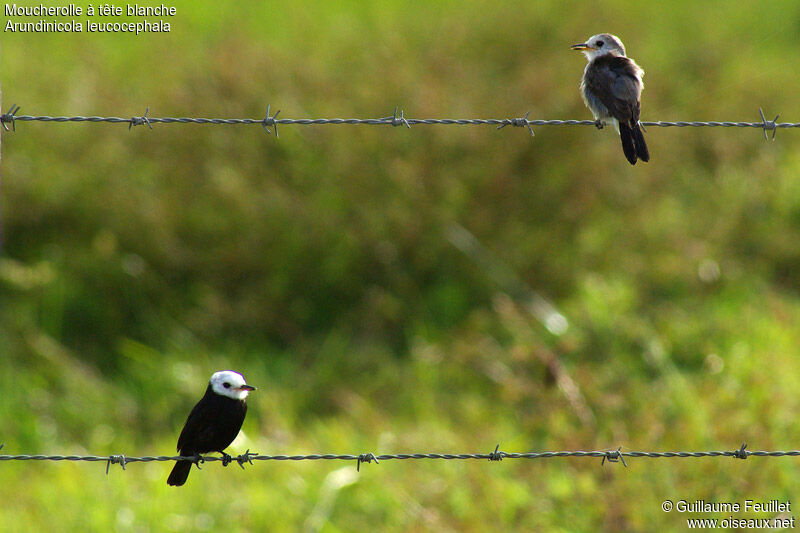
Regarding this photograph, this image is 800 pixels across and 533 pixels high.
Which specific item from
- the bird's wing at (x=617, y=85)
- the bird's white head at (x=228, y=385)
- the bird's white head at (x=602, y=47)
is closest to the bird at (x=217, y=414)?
the bird's white head at (x=228, y=385)

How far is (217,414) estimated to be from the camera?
4.11 meters

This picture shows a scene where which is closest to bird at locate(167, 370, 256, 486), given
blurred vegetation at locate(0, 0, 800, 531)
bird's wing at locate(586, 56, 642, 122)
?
blurred vegetation at locate(0, 0, 800, 531)

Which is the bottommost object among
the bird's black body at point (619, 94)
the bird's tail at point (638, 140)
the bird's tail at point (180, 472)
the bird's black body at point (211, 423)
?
the bird's tail at point (180, 472)

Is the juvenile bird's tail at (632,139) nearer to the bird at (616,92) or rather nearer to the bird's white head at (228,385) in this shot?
the bird at (616,92)

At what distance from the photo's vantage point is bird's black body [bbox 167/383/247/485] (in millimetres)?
4090

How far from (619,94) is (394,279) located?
4.16 meters

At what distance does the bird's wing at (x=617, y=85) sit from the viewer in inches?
171

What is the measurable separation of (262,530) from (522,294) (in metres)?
3.34

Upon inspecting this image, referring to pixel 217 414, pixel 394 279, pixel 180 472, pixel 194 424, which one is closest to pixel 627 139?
pixel 217 414

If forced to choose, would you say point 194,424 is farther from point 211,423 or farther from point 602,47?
point 602,47

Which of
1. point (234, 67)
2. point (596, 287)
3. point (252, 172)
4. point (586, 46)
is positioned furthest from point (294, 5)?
point (586, 46)

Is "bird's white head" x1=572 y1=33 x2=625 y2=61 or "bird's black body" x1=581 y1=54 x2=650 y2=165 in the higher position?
"bird's white head" x1=572 y1=33 x2=625 y2=61

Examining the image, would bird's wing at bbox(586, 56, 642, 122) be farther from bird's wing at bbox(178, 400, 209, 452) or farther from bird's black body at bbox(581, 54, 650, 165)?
bird's wing at bbox(178, 400, 209, 452)

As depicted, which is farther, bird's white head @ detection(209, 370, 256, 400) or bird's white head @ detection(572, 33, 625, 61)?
bird's white head @ detection(572, 33, 625, 61)
